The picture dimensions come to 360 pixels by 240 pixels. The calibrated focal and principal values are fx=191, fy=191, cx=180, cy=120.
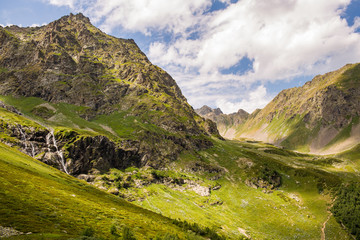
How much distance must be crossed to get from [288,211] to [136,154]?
423 ft

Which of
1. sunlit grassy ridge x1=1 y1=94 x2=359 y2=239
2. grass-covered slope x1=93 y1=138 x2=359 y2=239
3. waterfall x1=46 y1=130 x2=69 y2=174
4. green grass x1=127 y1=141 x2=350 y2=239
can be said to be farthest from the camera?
waterfall x1=46 y1=130 x2=69 y2=174

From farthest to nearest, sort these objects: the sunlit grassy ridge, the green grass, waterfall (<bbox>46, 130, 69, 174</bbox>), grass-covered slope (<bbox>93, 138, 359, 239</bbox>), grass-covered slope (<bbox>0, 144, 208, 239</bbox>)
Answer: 1. waterfall (<bbox>46, 130, 69, 174</bbox>)
2. grass-covered slope (<bbox>93, 138, 359, 239</bbox>)
3. the sunlit grassy ridge
4. the green grass
5. grass-covered slope (<bbox>0, 144, 208, 239</bbox>)

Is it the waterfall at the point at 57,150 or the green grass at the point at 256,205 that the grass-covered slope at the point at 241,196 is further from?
the waterfall at the point at 57,150

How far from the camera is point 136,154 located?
179375 mm

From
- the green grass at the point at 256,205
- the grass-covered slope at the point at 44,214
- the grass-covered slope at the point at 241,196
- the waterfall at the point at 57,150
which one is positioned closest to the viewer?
the grass-covered slope at the point at 44,214

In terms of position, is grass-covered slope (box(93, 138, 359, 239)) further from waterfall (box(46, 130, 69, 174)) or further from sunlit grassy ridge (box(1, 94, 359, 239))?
waterfall (box(46, 130, 69, 174))

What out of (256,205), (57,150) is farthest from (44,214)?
(256,205)

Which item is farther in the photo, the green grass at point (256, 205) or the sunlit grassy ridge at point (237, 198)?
the sunlit grassy ridge at point (237, 198)

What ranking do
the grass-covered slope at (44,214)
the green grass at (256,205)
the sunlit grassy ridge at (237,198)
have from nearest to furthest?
the grass-covered slope at (44,214), the green grass at (256,205), the sunlit grassy ridge at (237,198)

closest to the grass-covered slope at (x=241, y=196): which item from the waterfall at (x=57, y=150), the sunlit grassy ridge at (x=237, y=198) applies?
the sunlit grassy ridge at (x=237, y=198)

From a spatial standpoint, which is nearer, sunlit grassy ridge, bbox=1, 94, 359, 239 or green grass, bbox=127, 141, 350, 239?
green grass, bbox=127, 141, 350, 239

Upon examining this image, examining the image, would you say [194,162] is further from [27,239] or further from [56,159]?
[27,239]

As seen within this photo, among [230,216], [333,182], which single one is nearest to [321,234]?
[230,216]

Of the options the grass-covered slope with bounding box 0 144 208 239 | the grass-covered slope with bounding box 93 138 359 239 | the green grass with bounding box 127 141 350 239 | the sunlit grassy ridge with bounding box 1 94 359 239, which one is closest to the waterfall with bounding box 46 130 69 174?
the sunlit grassy ridge with bounding box 1 94 359 239
